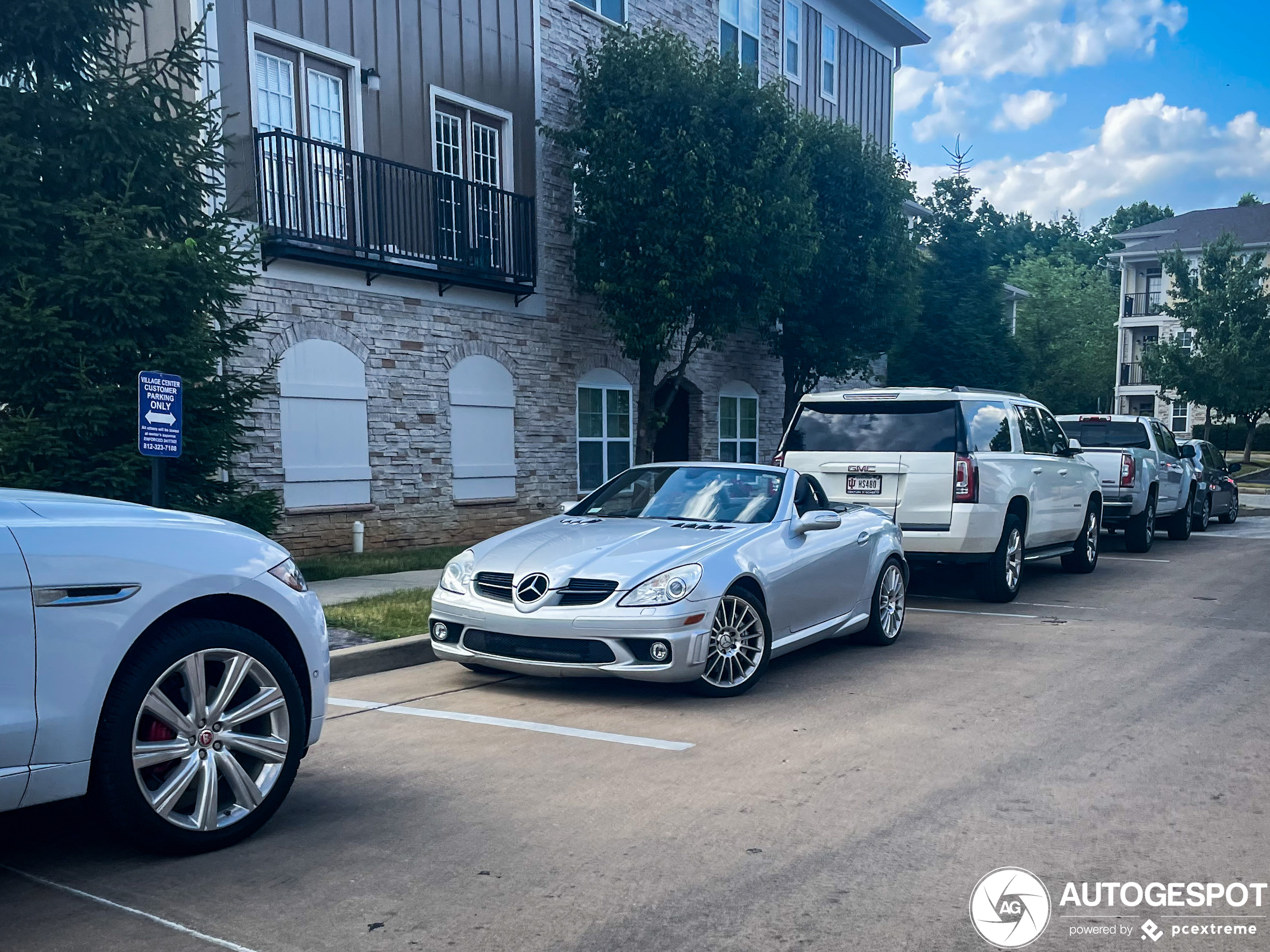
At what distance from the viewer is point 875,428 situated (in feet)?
36.1

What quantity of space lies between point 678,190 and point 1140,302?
47904 millimetres

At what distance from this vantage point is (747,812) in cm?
473

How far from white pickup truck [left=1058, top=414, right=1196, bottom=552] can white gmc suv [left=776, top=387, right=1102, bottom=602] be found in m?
3.05

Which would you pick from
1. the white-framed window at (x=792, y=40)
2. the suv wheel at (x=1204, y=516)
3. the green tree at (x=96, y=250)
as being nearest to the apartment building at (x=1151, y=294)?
the white-framed window at (x=792, y=40)

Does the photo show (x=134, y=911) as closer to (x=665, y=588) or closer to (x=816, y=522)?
(x=665, y=588)

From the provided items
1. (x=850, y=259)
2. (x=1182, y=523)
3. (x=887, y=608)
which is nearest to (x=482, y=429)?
(x=850, y=259)

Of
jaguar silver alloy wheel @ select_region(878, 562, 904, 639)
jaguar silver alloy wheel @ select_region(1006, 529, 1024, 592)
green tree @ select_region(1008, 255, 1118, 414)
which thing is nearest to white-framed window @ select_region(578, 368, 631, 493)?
jaguar silver alloy wheel @ select_region(1006, 529, 1024, 592)

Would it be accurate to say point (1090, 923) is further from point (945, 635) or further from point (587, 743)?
point (945, 635)

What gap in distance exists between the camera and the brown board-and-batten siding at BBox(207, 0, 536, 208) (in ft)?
44.7

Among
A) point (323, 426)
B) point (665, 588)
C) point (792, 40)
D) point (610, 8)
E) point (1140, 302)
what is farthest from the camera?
point (1140, 302)

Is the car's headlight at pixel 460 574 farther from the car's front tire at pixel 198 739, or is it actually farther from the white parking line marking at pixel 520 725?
the car's front tire at pixel 198 739

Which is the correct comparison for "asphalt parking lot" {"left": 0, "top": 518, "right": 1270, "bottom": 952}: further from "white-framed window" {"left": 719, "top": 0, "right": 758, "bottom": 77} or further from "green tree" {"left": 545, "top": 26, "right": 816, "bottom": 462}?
"white-framed window" {"left": 719, "top": 0, "right": 758, "bottom": 77}

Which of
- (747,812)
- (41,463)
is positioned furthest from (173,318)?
(747,812)

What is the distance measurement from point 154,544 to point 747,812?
2.49m
